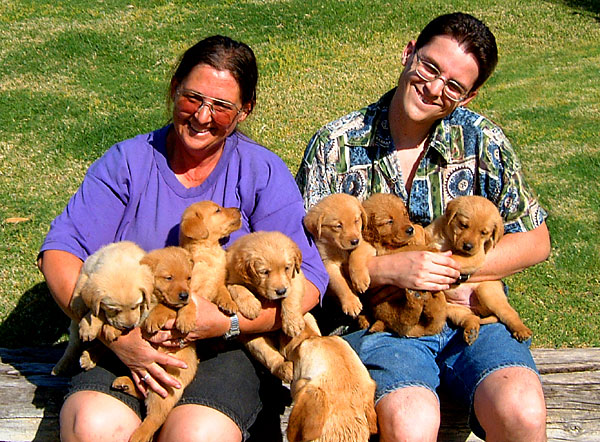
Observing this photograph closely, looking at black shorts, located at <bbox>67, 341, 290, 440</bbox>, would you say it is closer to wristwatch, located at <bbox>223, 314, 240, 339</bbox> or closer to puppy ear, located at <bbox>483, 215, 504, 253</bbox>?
wristwatch, located at <bbox>223, 314, 240, 339</bbox>

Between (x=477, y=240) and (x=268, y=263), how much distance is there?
137 cm

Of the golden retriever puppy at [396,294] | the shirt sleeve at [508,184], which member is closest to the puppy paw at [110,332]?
the golden retriever puppy at [396,294]

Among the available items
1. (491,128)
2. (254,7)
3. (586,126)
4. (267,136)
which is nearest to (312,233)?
(491,128)

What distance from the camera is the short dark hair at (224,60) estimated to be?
3.80m

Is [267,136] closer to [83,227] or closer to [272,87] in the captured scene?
[272,87]

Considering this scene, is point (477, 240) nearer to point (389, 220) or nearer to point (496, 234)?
point (496, 234)

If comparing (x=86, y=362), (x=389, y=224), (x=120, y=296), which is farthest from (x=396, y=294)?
(x=86, y=362)

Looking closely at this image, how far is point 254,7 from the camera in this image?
1573cm

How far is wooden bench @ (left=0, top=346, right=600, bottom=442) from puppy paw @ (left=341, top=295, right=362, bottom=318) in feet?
2.29

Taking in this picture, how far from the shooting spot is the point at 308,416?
3.14 m

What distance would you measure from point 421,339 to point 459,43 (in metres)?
1.75

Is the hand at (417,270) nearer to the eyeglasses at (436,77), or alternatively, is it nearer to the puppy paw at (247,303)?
the puppy paw at (247,303)

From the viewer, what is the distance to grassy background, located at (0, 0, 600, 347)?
647 centimetres

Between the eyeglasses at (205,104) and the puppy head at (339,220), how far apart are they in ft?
2.77
